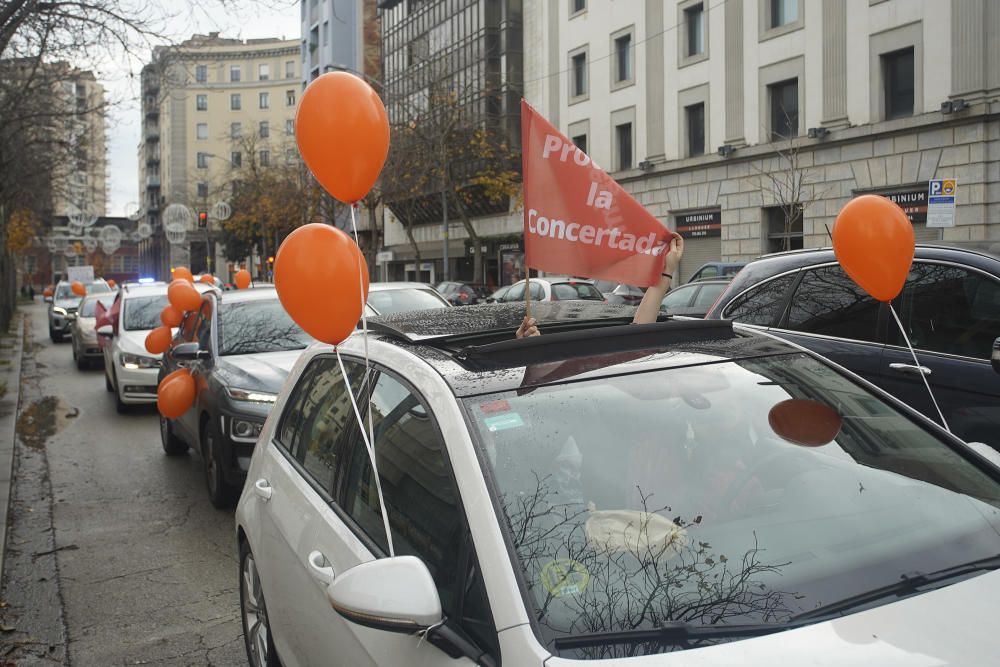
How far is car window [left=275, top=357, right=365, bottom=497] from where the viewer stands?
10.9ft

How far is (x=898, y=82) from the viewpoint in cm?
2511

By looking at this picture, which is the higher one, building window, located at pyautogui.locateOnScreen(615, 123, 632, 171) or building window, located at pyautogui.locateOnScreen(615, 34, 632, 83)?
building window, located at pyautogui.locateOnScreen(615, 34, 632, 83)

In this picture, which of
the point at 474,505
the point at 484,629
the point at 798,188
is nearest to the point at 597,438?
the point at 474,505

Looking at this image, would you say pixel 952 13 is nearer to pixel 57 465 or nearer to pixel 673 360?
pixel 57 465

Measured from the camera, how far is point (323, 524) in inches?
121

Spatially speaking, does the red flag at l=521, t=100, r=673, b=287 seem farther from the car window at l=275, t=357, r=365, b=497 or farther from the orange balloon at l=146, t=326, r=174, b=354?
the orange balloon at l=146, t=326, r=174, b=354

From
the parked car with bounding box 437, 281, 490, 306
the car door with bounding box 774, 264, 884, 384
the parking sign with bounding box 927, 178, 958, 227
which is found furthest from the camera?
the parked car with bounding box 437, 281, 490, 306

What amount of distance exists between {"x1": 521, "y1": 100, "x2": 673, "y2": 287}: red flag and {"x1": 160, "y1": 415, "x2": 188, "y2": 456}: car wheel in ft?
24.4

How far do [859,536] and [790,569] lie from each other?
0.27m

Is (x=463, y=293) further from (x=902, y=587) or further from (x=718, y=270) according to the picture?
(x=902, y=587)

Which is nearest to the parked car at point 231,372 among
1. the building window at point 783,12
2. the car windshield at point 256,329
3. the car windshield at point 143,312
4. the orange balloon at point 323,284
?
the car windshield at point 256,329

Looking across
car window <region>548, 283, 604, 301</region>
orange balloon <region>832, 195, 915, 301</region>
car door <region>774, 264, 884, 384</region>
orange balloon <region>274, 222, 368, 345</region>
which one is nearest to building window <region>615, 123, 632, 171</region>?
car window <region>548, 283, 604, 301</region>

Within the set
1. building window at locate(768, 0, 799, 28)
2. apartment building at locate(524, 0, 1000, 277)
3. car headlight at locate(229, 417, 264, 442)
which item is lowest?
→ car headlight at locate(229, 417, 264, 442)

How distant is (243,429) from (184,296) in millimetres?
3627
